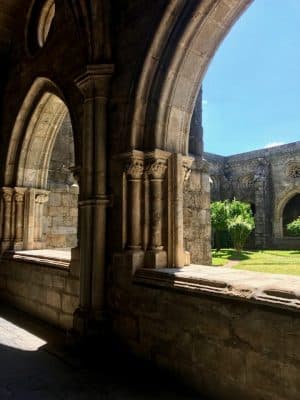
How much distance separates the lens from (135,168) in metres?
2.99

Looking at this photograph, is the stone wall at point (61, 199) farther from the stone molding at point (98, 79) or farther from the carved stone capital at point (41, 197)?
the stone molding at point (98, 79)

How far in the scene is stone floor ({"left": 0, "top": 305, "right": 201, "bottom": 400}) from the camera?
230 centimetres

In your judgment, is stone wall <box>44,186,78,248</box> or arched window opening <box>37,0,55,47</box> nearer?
arched window opening <box>37,0,55,47</box>

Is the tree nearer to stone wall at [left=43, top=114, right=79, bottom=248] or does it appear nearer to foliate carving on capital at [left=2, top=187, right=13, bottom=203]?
stone wall at [left=43, top=114, right=79, bottom=248]

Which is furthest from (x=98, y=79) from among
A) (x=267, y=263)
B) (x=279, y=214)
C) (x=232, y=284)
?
(x=279, y=214)

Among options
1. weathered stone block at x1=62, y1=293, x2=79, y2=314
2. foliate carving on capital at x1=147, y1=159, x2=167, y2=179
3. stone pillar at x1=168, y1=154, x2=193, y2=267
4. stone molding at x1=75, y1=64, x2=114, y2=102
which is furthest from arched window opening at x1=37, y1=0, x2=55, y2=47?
weathered stone block at x1=62, y1=293, x2=79, y2=314

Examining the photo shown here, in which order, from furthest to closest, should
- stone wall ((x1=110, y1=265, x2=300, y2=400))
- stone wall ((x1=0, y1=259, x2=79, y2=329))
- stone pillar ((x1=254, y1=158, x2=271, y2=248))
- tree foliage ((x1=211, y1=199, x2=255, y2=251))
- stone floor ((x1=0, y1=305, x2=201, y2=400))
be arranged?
1. stone pillar ((x1=254, y1=158, x2=271, y2=248))
2. tree foliage ((x1=211, y1=199, x2=255, y2=251))
3. stone wall ((x1=0, y1=259, x2=79, y2=329))
4. stone floor ((x1=0, y1=305, x2=201, y2=400))
5. stone wall ((x1=110, y1=265, x2=300, y2=400))

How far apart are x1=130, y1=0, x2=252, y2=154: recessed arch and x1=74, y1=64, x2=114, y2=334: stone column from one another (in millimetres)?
457

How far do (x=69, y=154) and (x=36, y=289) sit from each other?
3.35 m

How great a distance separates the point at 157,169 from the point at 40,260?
7.34 ft

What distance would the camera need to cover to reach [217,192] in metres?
22.5

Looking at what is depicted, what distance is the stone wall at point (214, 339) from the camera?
1847 mm

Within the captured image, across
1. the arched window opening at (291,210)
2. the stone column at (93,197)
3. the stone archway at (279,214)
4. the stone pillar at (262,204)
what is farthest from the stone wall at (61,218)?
the arched window opening at (291,210)

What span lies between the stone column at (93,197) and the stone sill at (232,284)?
520mm
